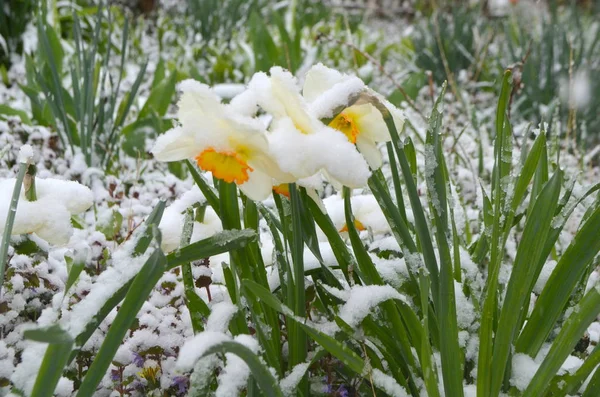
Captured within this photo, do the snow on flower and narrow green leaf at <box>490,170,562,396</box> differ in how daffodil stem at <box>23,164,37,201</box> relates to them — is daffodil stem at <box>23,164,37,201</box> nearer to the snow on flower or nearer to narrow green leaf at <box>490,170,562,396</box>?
the snow on flower

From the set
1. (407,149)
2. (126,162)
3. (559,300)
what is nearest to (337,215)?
(407,149)

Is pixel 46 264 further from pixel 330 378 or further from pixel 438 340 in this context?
pixel 438 340

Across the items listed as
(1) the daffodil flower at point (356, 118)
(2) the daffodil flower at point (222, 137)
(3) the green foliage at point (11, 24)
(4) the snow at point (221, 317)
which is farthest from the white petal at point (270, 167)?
(3) the green foliage at point (11, 24)

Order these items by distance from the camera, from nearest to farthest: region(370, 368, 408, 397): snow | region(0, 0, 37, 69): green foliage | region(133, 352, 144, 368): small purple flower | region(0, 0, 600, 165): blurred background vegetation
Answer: region(370, 368, 408, 397): snow → region(133, 352, 144, 368): small purple flower → region(0, 0, 600, 165): blurred background vegetation → region(0, 0, 37, 69): green foliage

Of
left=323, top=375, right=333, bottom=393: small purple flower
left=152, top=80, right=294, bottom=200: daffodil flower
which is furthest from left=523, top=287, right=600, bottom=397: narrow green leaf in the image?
left=152, top=80, right=294, bottom=200: daffodil flower

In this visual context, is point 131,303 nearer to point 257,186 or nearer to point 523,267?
point 257,186

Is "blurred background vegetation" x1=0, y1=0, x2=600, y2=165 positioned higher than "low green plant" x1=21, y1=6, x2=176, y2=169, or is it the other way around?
"blurred background vegetation" x1=0, y1=0, x2=600, y2=165

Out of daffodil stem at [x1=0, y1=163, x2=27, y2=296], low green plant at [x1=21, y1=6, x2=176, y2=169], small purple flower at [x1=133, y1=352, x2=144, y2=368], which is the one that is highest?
low green plant at [x1=21, y1=6, x2=176, y2=169]

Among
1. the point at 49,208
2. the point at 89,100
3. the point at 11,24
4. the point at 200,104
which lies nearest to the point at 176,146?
the point at 200,104

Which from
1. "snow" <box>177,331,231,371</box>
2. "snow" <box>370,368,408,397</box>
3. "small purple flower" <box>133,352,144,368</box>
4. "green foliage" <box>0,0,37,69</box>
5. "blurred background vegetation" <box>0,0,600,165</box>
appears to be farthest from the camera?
"green foliage" <box>0,0,37,69</box>
